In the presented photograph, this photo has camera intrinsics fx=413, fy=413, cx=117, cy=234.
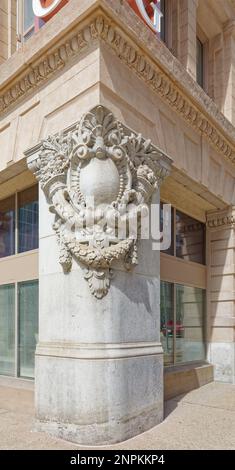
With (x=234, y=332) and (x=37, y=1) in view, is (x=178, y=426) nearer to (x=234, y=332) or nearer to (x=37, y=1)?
(x=234, y=332)

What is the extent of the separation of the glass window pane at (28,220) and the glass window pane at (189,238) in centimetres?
369

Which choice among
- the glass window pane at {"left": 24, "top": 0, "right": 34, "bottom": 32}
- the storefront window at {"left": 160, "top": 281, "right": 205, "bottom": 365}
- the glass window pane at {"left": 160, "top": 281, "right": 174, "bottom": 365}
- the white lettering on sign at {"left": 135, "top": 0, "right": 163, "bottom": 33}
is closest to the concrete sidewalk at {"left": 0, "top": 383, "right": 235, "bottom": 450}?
the glass window pane at {"left": 160, "top": 281, "right": 174, "bottom": 365}

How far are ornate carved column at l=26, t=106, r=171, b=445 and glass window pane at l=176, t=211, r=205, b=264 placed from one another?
12.1ft

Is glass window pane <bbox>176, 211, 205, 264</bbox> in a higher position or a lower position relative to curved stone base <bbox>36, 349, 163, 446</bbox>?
higher

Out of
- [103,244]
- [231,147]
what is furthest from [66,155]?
[231,147]

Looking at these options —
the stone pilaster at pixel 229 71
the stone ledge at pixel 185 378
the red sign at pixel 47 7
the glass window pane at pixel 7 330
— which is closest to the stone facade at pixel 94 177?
the stone ledge at pixel 185 378

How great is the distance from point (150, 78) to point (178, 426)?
611 cm

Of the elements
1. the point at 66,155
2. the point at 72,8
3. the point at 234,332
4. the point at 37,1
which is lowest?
the point at 234,332

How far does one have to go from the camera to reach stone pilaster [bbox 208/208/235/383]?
10.9 m

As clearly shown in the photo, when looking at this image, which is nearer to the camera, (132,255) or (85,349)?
(85,349)

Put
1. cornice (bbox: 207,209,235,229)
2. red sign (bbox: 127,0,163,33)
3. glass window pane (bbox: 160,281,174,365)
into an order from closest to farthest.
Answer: red sign (bbox: 127,0,163,33) → glass window pane (bbox: 160,281,174,365) → cornice (bbox: 207,209,235,229)

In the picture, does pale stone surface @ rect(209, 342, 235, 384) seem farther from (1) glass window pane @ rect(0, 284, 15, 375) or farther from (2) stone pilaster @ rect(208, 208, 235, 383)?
(1) glass window pane @ rect(0, 284, 15, 375)

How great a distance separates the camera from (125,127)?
680cm

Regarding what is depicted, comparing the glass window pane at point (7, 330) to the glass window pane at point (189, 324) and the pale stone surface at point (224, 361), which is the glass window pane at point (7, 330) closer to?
the glass window pane at point (189, 324)
